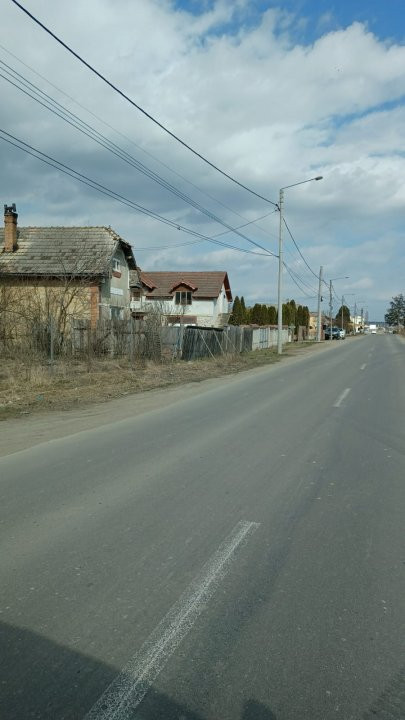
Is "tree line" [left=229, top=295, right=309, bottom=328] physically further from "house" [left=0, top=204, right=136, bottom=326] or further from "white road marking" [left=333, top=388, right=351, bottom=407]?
"white road marking" [left=333, top=388, right=351, bottom=407]

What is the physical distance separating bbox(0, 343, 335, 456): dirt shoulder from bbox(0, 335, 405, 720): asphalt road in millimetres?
2217

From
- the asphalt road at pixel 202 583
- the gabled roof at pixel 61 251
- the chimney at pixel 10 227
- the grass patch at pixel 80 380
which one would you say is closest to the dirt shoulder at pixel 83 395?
the grass patch at pixel 80 380

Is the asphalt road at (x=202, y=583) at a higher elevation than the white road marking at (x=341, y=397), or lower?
higher

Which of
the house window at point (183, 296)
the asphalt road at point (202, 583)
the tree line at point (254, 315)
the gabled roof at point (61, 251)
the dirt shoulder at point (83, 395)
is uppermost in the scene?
the gabled roof at point (61, 251)

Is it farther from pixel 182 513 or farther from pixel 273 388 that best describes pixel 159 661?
pixel 273 388

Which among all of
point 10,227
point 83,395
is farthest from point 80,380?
point 10,227

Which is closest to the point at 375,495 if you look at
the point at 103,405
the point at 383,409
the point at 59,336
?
the point at 383,409

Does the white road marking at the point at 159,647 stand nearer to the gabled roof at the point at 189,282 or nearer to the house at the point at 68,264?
the house at the point at 68,264

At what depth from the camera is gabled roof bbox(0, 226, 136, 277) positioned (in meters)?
28.3

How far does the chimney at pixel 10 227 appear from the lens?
30.0m

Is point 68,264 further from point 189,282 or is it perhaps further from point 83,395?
point 189,282

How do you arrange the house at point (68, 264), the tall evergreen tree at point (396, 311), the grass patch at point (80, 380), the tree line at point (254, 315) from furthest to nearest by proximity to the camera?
the tall evergreen tree at point (396, 311) → the tree line at point (254, 315) → the house at point (68, 264) → the grass patch at point (80, 380)

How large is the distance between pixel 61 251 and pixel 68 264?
4.24 feet

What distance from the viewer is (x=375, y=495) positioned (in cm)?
622
